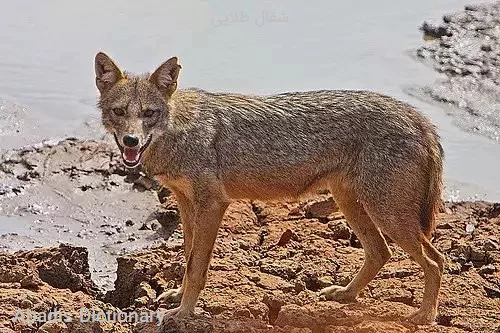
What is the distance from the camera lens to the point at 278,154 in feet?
27.5

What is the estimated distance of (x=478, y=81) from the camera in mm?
15523

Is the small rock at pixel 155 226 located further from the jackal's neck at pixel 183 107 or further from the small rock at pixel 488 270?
the small rock at pixel 488 270

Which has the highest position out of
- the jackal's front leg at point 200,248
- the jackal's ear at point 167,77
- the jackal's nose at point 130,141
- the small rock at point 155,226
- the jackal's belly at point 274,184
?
the jackal's ear at point 167,77

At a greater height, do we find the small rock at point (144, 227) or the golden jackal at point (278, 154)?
the golden jackal at point (278, 154)

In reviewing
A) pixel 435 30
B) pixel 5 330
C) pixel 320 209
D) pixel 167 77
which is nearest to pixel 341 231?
pixel 320 209

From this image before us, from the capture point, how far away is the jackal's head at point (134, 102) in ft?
25.6

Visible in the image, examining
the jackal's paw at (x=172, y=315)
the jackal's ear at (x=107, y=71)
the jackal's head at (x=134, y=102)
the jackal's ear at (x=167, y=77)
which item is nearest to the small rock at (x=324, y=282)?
the jackal's paw at (x=172, y=315)

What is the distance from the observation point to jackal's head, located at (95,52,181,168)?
7812mm

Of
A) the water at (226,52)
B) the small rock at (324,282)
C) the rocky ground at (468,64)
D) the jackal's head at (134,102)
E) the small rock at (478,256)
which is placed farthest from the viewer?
the rocky ground at (468,64)

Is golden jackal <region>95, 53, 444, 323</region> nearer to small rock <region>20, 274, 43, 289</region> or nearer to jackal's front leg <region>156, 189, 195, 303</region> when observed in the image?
jackal's front leg <region>156, 189, 195, 303</region>

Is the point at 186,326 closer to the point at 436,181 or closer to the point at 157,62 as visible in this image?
the point at 436,181

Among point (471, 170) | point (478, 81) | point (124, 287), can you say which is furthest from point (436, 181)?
point (478, 81)

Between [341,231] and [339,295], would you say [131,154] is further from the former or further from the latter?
[341,231]

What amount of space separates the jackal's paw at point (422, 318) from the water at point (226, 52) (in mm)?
4392
